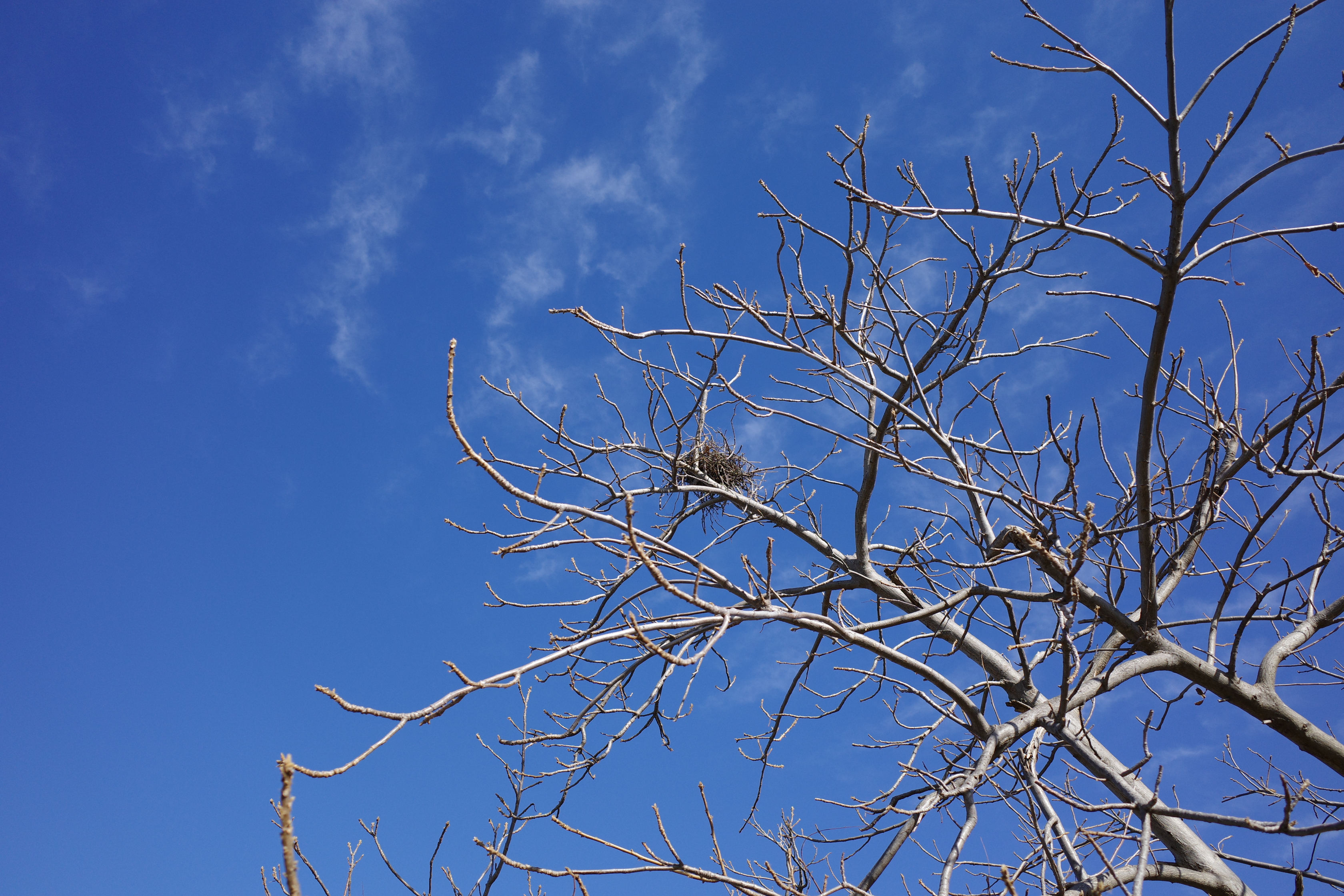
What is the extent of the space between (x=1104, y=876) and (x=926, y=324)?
257cm

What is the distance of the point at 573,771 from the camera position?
12.6 feet

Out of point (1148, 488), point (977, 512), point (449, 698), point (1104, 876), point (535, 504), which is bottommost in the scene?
point (1104, 876)

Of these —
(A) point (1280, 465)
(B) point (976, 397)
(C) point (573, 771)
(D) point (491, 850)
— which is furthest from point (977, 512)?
(D) point (491, 850)

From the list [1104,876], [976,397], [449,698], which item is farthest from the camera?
[976,397]

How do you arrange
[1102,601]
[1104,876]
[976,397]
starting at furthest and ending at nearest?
[976,397], [1102,601], [1104,876]

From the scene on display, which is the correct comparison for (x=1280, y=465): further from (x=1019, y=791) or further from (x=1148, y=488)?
(x=1019, y=791)

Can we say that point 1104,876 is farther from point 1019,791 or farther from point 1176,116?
point 1176,116

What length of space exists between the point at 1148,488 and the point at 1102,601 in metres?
0.54

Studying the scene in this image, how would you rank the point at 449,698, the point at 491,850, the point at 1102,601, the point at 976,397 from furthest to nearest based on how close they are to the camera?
the point at 976,397, the point at 1102,601, the point at 491,850, the point at 449,698

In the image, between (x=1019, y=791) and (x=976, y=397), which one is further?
(x=976, y=397)

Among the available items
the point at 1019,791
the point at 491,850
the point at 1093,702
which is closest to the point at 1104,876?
the point at 1019,791

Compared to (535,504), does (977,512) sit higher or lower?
higher

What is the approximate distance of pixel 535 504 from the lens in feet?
5.30

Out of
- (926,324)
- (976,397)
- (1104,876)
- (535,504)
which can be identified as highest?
(926,324)
